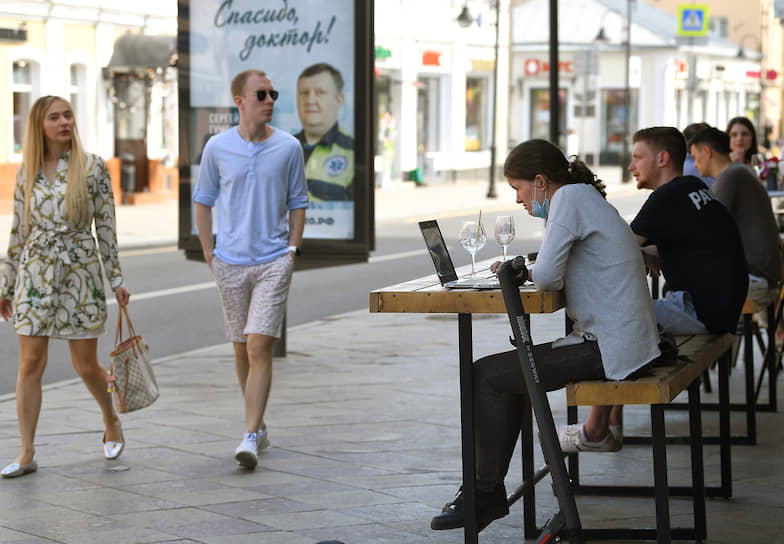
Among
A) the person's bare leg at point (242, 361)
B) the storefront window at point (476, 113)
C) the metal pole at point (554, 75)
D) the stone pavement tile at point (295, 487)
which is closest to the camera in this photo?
the stone pavement tile at point (295, 487)

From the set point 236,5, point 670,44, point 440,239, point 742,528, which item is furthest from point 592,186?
point 670,44

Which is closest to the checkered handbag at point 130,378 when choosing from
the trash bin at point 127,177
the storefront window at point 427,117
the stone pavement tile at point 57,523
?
the stone pavement tile at point 57,523

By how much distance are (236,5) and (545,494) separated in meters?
5.74

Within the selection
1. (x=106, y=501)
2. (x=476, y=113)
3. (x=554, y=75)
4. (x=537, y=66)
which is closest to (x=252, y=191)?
(x=106, y=501)

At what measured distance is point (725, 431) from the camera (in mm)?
6414

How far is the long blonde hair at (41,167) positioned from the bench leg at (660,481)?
3234 millimetres

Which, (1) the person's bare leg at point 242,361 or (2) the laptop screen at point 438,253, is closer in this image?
(2) the laptop screen at point 438,253

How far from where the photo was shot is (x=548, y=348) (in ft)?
17.3

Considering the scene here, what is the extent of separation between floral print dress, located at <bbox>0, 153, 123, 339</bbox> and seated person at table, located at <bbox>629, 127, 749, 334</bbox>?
2688 millimetres

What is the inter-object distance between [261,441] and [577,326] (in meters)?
2.37

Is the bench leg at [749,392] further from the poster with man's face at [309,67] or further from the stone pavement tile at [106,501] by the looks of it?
the poster with man's face at [309,67]

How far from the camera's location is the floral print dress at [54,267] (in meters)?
6.93

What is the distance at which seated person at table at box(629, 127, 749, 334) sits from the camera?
6207 millimetres

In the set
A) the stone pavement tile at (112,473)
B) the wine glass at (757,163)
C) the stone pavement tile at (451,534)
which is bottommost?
the stone pavement tile at (112,473)
